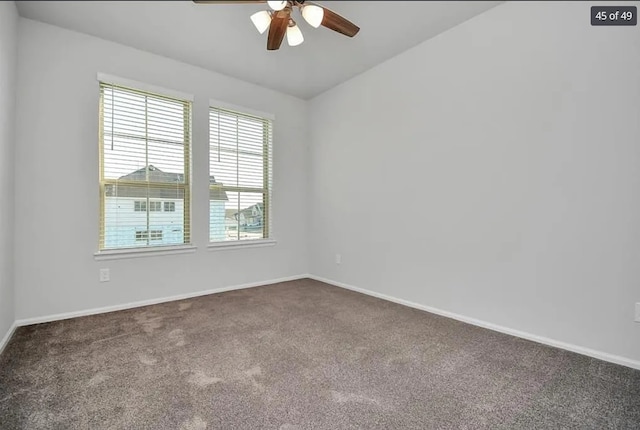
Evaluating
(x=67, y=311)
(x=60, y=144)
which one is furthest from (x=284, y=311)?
(x=60, y=144)

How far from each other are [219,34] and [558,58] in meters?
2.82

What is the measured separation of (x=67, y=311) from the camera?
9.22 feet

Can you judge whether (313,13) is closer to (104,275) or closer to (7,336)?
(104,275)

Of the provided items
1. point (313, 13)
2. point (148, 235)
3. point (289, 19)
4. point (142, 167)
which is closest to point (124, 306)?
point (148, 235)

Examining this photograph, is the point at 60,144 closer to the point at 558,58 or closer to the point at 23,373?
the point at 23,373

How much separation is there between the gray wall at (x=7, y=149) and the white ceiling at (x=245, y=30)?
347 mm

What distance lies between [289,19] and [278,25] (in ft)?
0.28

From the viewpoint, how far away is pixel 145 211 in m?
3.24

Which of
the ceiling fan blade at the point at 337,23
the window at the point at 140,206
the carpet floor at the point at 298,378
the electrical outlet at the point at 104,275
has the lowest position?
the carpet floor at the point at 298,378

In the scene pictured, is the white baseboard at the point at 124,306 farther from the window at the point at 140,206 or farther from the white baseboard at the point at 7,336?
the window at the point at 140,206

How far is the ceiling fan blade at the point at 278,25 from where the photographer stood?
6.56 ft

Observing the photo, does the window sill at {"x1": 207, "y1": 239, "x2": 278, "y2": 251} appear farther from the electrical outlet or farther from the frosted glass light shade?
the frosted glass light shade

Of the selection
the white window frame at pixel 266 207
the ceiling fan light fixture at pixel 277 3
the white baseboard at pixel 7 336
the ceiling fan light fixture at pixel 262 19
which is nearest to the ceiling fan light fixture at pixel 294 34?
the ceiling fan light fixture at pixel 262 19

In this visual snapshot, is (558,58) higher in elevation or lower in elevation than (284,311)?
higher
